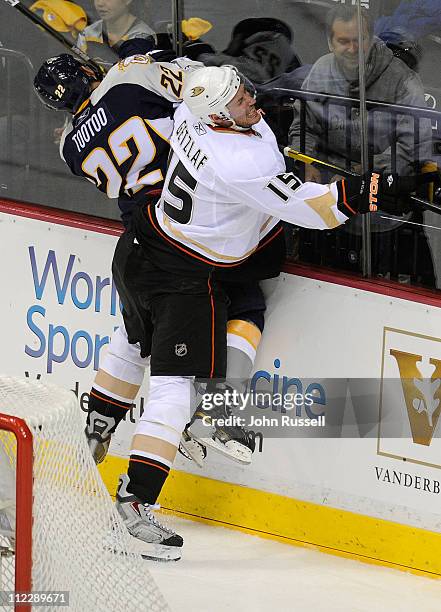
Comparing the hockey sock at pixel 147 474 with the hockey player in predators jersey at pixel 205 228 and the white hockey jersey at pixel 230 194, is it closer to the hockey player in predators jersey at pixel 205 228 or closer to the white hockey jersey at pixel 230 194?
the hockey player in predators jersey at pixel 205 228

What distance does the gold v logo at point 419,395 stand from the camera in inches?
153

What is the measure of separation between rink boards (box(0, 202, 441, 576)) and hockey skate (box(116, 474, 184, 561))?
0.32 meters

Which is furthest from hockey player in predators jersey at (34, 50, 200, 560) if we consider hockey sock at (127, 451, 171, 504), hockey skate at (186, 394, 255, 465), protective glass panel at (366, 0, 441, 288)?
protective glass panel at (366, 0, 441, 288)

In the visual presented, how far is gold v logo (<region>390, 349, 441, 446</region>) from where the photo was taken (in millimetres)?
3885

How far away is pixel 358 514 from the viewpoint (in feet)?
13.4

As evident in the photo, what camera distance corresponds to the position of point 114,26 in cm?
446

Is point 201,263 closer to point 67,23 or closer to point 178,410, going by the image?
point 178,410

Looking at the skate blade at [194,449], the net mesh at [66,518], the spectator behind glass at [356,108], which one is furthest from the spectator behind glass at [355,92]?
the net mesh at [66,518]

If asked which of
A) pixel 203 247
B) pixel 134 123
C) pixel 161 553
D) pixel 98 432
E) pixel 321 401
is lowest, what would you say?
pixel 161 553

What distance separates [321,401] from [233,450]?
0.29 metres

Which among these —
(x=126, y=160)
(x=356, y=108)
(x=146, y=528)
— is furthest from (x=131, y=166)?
(x=146, y=528)

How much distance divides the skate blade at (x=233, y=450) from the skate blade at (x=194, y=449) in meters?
0.07

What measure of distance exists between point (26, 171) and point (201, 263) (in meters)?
0.94

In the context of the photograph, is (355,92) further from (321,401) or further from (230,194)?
(321,401)
